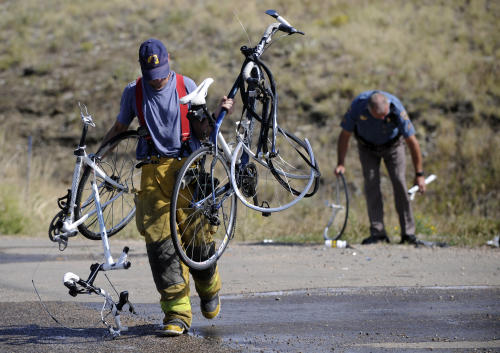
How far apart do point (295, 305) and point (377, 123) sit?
497 cm

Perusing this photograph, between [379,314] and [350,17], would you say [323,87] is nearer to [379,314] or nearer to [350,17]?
[350,17]

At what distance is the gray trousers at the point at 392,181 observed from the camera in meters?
13.0

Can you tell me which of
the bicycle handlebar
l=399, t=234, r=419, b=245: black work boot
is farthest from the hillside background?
the bicycle handlebar

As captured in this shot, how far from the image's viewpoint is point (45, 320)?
735cm

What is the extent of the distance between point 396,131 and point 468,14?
25370 mm

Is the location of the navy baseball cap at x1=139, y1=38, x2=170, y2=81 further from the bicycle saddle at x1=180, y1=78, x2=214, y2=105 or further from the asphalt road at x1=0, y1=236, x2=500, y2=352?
the asphalt road at x1=0, y1=236, x2=500, y2=352

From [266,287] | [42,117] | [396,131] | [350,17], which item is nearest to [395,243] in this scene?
[396,131]

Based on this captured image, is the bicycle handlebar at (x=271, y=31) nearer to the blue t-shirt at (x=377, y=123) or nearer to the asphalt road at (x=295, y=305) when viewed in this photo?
the asphalt road at (x=295, y=305)

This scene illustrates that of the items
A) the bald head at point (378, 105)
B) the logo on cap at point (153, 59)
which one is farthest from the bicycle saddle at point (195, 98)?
the bald head at point (378, 105)

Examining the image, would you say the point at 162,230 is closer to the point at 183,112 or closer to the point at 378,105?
the point at 183,112

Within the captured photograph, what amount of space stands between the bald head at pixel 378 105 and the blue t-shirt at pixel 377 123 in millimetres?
192

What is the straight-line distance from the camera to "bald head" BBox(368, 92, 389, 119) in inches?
476

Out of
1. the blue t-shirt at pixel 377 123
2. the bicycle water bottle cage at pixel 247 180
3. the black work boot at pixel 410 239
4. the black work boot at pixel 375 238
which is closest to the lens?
the bicycle water bottle cage at pixel 247 180

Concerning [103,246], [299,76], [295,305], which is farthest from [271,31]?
[299,76]
